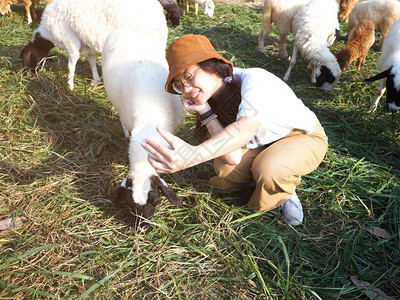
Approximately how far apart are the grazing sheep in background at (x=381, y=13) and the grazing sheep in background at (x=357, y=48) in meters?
1.07

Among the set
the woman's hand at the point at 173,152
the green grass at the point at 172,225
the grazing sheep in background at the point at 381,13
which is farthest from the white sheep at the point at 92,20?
the grazing sheep in background at the point at 381,13

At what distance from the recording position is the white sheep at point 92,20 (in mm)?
3525

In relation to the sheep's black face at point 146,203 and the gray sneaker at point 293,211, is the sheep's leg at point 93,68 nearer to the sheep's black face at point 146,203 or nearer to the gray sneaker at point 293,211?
the sheep's black face at point 146,203

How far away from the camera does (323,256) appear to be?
2.12 meters

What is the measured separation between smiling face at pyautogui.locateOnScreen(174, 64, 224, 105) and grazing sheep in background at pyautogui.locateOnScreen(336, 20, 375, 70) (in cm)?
409

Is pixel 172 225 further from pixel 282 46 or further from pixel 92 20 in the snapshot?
pixel 282 46

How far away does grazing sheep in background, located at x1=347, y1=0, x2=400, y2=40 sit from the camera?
6001 mm

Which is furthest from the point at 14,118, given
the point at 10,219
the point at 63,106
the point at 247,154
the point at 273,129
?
the point at 273,129

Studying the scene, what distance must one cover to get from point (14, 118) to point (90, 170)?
1252 mm

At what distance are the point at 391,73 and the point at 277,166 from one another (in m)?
2.70

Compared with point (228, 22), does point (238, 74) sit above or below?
above

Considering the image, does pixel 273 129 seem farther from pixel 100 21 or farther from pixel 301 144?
pixel 100 21

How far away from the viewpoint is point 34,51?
3936 millimetres

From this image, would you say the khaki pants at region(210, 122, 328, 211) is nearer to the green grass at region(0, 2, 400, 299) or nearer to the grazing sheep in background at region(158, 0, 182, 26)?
the green grass at region(0, 2, 400, 299)
